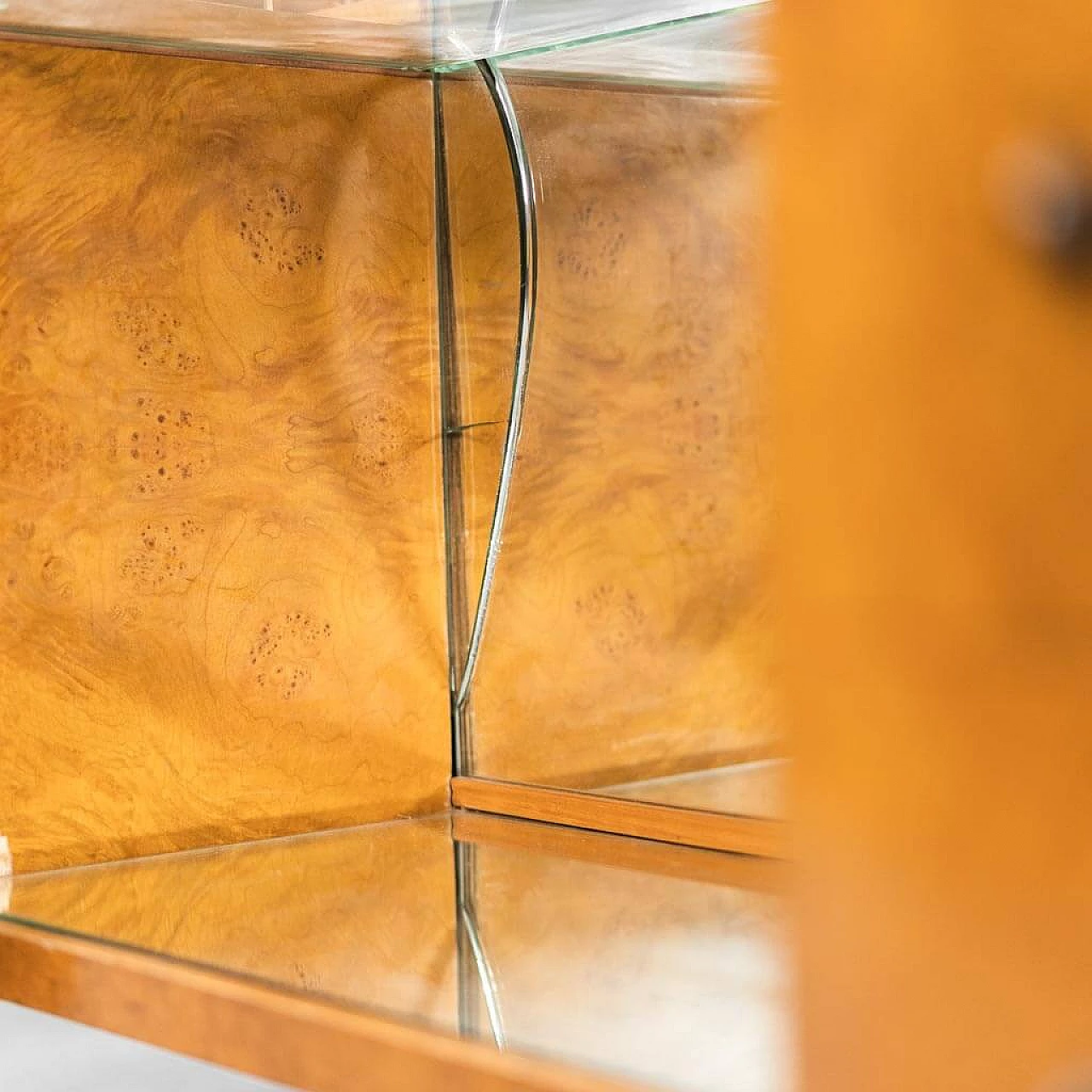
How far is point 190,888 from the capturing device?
1.54 metres

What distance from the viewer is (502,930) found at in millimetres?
1311

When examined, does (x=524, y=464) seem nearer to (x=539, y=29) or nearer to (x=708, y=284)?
(x=708, y=284)

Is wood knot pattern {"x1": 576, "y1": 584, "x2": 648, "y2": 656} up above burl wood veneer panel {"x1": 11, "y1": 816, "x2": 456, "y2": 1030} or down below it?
above

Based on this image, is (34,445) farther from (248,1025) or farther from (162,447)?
(248,1025)

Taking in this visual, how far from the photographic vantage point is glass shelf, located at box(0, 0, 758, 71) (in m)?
1.54

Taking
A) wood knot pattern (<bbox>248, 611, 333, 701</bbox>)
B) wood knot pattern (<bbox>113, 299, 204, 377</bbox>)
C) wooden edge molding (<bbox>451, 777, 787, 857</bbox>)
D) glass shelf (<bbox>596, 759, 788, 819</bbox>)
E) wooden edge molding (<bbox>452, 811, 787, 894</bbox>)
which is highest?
wood knot pattern (<bbox>113, 299, 204, 377</bbox>)

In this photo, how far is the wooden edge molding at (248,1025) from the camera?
919 millimetres

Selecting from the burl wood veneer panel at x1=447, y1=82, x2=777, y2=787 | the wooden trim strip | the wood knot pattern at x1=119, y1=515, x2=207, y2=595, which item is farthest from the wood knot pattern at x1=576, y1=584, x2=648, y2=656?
the wood knot pattern at x1=119, y1=515, x2=207, y2=595

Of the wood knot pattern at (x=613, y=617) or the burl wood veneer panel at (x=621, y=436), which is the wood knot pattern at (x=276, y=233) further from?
the wood knot pattern at (x=613, y=617)

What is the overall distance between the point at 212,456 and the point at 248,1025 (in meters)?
0.77

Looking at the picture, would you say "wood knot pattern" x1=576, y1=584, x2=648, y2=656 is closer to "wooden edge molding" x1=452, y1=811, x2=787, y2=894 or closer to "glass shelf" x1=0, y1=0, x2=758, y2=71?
"wooden edge molding" x1=452, y1=811, x2=787, y2=894

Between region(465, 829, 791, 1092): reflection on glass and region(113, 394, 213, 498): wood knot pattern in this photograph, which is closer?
region(465, 829, 791, 1092): reflection on glass

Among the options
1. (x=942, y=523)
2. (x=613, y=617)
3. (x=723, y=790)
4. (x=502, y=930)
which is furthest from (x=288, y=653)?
(x=942, y=523)

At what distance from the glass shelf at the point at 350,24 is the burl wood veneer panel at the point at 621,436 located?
97 millimetres
